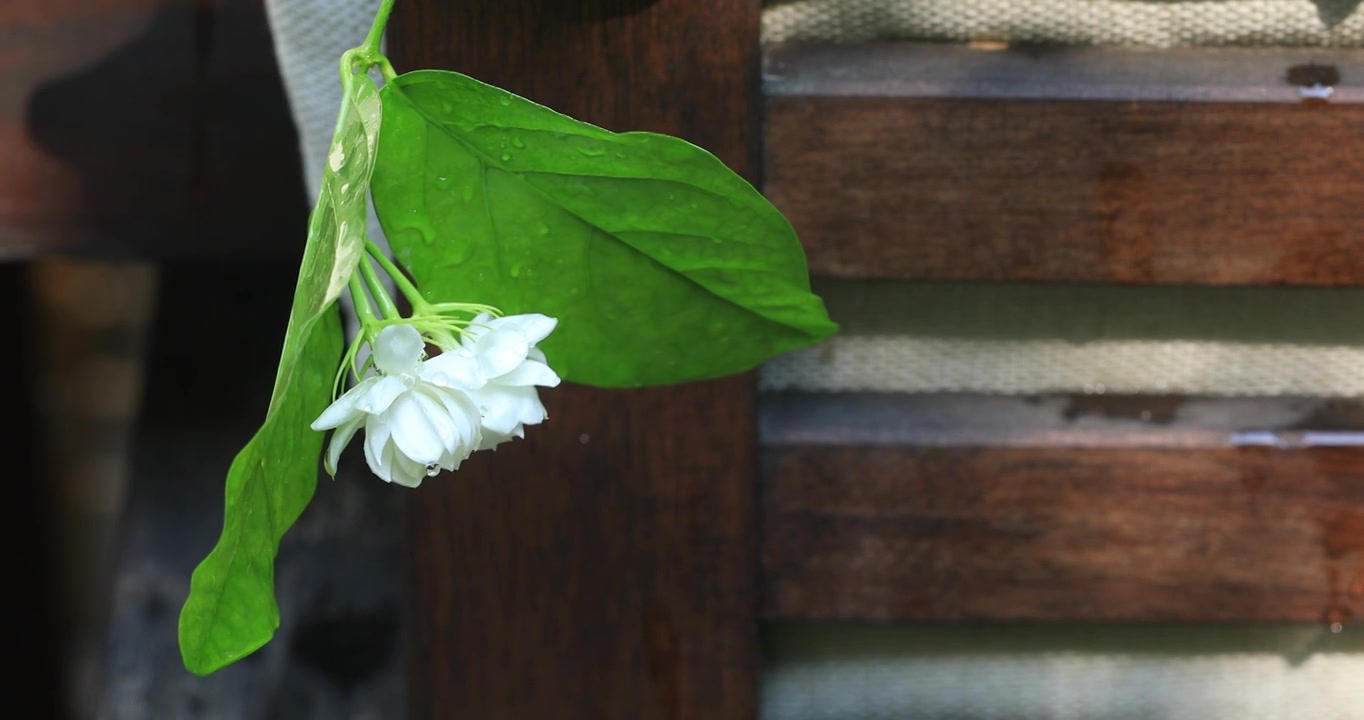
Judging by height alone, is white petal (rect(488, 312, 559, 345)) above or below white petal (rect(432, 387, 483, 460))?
above

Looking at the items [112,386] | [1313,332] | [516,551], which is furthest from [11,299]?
[1313,332]

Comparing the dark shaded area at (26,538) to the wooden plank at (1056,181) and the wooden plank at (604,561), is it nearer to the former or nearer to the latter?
the wooden plank at (604,561)

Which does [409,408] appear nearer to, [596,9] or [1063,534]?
[596,9]

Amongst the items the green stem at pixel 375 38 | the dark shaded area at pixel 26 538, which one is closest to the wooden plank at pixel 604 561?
the green stem at pixel 375 38

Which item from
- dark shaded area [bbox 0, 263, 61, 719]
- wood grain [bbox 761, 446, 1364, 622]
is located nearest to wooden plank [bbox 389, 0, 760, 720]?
wood grain [bbox 761, 446, 1364, 622]

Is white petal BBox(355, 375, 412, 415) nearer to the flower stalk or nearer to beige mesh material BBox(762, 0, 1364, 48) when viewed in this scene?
the flower stalk

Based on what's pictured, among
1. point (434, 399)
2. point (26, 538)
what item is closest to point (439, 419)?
point (434, 399)

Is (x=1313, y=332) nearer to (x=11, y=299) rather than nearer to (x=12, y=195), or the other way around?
(x=12, y=195)
